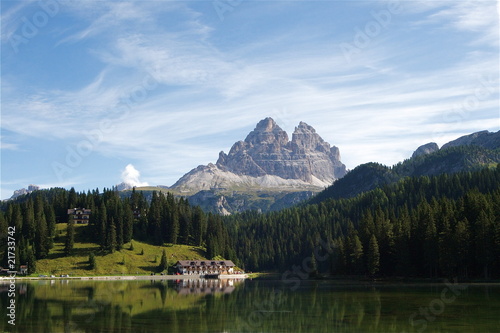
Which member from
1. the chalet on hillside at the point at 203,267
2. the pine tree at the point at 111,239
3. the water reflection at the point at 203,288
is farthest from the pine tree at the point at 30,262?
the chalet on hillside at the point at 203,267

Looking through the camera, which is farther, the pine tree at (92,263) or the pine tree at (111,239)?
the pine tree at (111,239)

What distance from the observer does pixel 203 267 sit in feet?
621

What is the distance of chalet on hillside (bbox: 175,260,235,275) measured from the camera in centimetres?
18338

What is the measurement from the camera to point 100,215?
611 feet

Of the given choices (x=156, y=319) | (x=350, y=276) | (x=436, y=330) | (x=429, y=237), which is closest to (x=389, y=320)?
(x=436, y=330)

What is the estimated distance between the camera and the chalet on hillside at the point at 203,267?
602 feet

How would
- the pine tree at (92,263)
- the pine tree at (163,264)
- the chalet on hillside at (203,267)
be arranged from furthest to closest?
the chalet on hillside at (203,267) → the pine tree at (163,264) → the pine tree at (92,263)

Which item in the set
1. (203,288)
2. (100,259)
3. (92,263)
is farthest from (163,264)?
(203,288)

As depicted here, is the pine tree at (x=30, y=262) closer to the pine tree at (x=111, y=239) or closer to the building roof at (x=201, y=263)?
the pine tree at (x=111, y=239)

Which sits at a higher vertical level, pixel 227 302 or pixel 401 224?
pixel 401 224

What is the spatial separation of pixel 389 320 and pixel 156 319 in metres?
24.2

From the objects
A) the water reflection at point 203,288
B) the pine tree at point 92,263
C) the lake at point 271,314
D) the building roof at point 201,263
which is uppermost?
the pine tree at point 92,263

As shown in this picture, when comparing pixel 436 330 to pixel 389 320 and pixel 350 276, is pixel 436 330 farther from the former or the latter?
pixel 350 276

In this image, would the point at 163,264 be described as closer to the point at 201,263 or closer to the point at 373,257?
the point at 201,263
